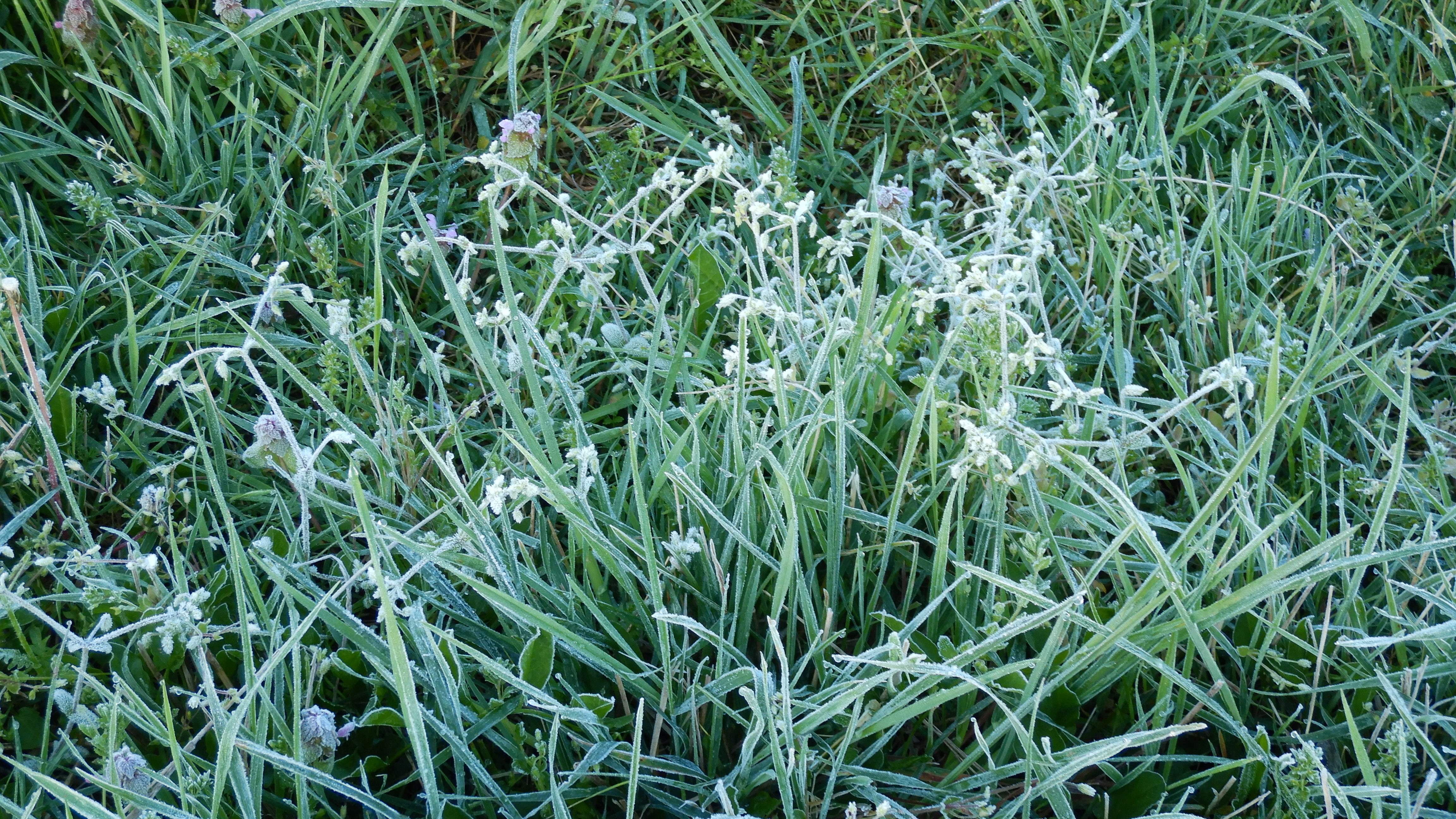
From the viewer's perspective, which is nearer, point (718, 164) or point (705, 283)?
point (718, 164)

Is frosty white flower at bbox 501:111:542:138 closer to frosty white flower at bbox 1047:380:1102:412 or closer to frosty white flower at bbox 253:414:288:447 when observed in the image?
frosty white flower at bbox 253:414:288:447

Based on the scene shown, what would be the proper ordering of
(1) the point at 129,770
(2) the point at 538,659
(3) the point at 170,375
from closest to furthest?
(1) the point at 129,770 → (2) the point at 538,659 → (3) the point at 170,375

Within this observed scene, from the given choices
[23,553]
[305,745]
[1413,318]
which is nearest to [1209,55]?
[1413,318]

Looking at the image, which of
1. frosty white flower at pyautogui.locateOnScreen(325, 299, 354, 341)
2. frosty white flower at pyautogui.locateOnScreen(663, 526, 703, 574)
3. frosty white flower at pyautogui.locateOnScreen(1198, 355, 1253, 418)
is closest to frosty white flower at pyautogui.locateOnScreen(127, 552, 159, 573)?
frosty white flower at pyautogui.locateOnScreen(325, 299, 354, 341)

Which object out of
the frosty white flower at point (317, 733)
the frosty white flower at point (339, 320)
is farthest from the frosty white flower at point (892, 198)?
the frosty white flower at point (317, 733)

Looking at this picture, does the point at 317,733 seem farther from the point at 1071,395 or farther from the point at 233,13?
the point at 233,13

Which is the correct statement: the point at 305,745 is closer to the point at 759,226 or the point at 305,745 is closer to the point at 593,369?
the point at 593,369

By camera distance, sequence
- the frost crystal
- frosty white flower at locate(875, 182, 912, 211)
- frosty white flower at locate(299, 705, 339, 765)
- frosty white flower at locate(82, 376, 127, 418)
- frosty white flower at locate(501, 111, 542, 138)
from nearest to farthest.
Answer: frosty white flower at locate(299, 705, 339, 765) < frosty white flower at locate(82, 376, 127, 418) < frosty white flower at locate(875, 182, 912, 211) < frosty white flower at locate(501, 111, 542, 138) < the frost crystal

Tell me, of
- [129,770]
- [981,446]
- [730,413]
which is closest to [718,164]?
[730,413]
